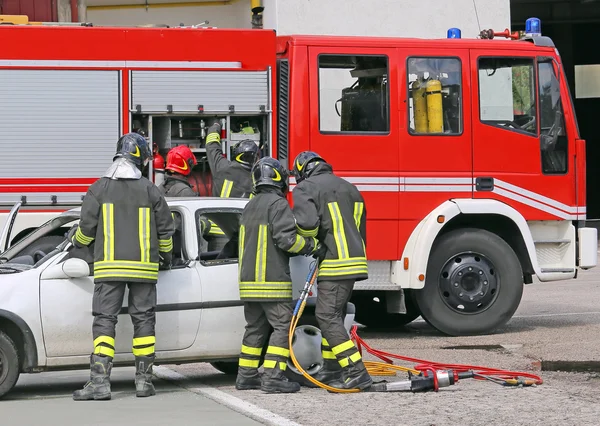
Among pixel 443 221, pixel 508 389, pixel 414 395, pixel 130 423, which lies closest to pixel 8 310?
pixel 130 423

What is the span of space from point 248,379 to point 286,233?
3.63ft

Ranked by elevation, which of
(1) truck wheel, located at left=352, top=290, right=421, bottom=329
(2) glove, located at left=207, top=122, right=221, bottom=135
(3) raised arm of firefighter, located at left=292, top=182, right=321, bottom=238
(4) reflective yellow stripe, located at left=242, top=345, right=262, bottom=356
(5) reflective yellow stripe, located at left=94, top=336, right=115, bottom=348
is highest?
(2) glove, located at left=207, top=122, right=221, bottom=135

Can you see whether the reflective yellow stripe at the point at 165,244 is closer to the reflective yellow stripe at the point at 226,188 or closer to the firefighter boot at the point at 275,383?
the firefighter boot at the point at 275,383

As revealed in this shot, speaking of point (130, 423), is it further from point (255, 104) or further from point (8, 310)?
point (255, 104)

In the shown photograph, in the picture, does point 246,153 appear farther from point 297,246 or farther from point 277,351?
point 277,351

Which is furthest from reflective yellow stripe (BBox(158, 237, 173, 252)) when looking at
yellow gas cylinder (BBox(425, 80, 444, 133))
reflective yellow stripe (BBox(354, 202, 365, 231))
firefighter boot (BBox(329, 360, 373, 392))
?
yellow gas cylinder (BBox(425, 80, 444, 133))

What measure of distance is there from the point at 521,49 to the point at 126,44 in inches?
152

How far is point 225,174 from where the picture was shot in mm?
11430

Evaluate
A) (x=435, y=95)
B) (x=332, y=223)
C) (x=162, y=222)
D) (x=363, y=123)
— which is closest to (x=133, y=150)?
(x=162, y=222)

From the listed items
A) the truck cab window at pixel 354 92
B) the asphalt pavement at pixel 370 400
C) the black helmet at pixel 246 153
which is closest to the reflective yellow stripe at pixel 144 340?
the asphalt pavement at pixel 370 400

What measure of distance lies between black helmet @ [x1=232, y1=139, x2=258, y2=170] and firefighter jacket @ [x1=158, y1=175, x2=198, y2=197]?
52 centimetres

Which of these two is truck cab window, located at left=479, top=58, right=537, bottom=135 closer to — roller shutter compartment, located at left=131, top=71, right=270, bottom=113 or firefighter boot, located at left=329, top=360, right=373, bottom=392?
roller shutter compartment, located at left=131, top=71, right=270, bottom=113

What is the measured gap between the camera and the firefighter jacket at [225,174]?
1138 centimetres

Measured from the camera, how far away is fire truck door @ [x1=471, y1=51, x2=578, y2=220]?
12156 mm
